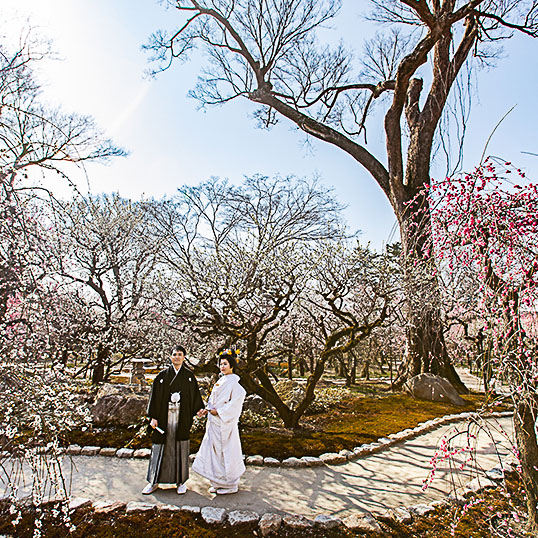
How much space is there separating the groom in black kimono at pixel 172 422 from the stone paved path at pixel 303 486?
178mm

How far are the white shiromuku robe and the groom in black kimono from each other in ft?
0.64

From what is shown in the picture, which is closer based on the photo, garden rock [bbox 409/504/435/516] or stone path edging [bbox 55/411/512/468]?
garden rock [bbox 409/504/435/516]

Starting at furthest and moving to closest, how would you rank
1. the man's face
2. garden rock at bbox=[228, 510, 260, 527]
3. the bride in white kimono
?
the man's face, the bride in white kimono, garden rock at bbox=[228, 510, 260, 527]

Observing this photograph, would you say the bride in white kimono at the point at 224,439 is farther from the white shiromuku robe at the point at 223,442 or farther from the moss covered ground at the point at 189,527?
the moss covered ground at the point at 189,527

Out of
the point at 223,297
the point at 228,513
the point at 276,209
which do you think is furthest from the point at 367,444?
the point at 276,209

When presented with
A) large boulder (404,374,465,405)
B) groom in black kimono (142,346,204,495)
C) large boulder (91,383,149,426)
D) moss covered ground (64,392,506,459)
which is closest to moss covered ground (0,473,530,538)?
groom in black kimono (142,346,204,495)

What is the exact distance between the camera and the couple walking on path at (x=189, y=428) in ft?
12.4

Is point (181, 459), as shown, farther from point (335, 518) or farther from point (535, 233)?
point (535, 233)

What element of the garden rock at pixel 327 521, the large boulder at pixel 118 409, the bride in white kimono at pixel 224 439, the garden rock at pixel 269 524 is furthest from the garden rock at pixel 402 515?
the large boulder at pixel 118 409

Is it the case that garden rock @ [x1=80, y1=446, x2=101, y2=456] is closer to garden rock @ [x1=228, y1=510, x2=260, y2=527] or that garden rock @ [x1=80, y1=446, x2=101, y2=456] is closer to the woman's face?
the woman's face

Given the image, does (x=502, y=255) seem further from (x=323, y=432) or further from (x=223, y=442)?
(x=323, y=432)

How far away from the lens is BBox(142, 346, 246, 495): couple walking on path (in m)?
3.79

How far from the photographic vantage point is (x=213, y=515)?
316 cm

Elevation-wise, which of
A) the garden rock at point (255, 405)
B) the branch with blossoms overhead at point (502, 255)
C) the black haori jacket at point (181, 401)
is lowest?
the garden rock at point (255, 405)
